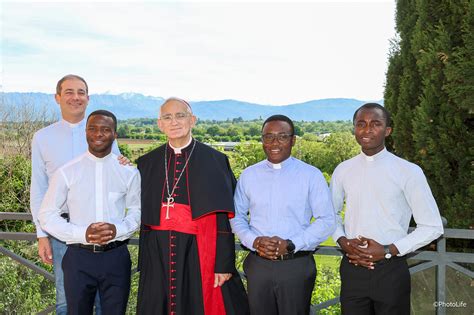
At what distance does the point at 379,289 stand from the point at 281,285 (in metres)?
0.58

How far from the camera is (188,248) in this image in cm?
346

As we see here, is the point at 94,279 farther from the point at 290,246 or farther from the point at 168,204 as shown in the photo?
the point at 290,246

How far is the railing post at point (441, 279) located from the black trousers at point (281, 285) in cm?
104

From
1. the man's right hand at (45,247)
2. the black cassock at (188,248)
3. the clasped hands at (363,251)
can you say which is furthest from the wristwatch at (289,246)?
the man's right hand at (45,247)

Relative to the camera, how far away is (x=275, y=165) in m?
3.42

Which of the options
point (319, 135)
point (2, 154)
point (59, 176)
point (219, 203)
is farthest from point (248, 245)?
point (319, 135)

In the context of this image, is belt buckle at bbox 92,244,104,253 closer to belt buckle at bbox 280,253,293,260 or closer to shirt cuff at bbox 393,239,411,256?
belt buckle at bbox 280,253,293,260

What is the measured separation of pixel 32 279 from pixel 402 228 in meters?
4.13

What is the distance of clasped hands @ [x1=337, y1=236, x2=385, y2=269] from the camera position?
3064 millimetres

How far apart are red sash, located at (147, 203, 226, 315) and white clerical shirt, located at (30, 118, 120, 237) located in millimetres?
649

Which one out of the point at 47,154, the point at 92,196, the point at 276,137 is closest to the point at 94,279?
the point at 92,196

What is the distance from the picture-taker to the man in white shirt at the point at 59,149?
3656 millimetres

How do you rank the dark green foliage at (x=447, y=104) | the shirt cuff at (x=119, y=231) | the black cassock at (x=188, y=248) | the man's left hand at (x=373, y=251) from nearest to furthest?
1. the man's left hand at (x=373, y=251)
2. the shirt cuff at (x=119, y=231)
3. the black cassock at (x=188, y=248)
4. the dark green foliage at (x=447, y=104)

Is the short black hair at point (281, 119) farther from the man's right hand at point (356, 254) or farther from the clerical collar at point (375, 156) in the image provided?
the man's right hand at point (356, 254)
